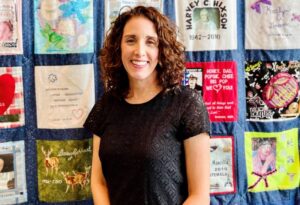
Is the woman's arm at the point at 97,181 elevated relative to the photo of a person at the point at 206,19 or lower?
lower

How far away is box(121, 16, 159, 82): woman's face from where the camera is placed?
42.8 inches

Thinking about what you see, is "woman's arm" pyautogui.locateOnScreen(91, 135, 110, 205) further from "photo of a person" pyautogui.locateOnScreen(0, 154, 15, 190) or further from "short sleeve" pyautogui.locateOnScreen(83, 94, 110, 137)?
"photo of a person" pyautogui.locateOnScreen(0, 154, 15, 190)

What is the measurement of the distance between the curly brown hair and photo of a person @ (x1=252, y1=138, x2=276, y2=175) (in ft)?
1.74

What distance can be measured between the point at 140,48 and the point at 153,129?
0.77 feet

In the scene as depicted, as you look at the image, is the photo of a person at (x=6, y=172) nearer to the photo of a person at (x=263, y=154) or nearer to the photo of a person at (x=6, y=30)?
the photo of a person at (x=6, y=30)

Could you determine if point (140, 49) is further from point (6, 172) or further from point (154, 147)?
point (6, 172)

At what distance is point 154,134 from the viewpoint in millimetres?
1060

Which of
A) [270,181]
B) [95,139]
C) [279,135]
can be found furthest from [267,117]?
[95,139]

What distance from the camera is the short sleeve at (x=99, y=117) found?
1.20 m

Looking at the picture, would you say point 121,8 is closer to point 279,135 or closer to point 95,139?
point 95,139

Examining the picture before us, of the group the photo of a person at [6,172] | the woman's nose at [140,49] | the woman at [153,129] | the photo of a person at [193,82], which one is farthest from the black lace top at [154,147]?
the photo of a person at [6,172]

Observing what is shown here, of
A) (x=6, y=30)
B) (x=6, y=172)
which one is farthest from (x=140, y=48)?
(x=6, y=172)

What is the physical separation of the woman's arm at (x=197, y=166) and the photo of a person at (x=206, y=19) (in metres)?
0.51

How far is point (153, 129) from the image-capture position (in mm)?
1066
